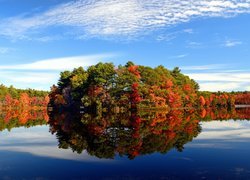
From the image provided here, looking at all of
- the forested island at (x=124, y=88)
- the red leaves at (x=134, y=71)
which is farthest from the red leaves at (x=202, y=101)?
the red leaves at (x=134, y=71)

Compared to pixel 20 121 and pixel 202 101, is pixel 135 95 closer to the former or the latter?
pixel 20 121

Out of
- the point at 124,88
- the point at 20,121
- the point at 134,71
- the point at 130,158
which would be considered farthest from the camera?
the point at 134,71

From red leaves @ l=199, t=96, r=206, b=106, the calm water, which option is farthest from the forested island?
the calm water

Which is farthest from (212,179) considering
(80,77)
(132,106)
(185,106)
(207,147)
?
(185,106)

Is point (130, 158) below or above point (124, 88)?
below

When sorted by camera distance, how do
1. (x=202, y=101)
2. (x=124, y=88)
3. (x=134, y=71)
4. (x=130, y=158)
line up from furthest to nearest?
(x=202, y=101) → (x=134, y=71) → (x=124, y=88) → (x=130, y=158)

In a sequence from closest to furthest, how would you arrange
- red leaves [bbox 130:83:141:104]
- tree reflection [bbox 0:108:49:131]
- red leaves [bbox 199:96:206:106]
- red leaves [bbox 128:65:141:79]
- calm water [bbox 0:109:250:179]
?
calm water [bbox 0:109:250:179], tree reflection [bbox 0:108:49:131], red leaves [bbox 130:83:141:104], red leaves [bbox 128:65:141:79], red leaves [bbox 199:96:206:106]

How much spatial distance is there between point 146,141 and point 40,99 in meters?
137

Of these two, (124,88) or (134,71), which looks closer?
(124,88)

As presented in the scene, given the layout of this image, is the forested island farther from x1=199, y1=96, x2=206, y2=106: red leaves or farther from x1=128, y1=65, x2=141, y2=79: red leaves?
x1=199, y1=96, x2=206, y2=106: red leaves

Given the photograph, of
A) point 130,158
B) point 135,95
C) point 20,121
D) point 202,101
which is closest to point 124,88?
point 135,95

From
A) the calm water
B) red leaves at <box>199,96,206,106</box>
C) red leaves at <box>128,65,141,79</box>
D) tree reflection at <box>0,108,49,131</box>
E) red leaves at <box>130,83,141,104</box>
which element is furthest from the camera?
red leaves at <box>199,96,206,106</box>

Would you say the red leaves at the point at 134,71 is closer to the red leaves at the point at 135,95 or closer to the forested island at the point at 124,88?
the forested island at the point at 124,88

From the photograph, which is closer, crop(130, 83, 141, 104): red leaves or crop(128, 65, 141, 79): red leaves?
crop(130, 83, 141, 104): red leaves
